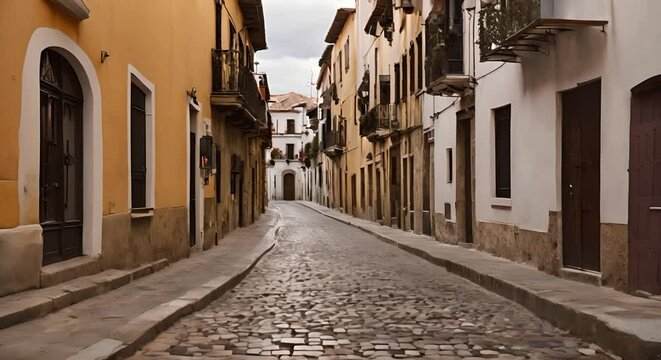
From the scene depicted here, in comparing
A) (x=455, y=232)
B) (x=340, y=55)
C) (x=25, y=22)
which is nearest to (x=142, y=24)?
(x=25, y=22)

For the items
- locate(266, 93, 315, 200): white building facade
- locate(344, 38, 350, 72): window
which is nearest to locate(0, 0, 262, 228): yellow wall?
locate(344, 38, 350, 72): window

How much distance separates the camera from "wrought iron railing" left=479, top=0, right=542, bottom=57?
33.6ft

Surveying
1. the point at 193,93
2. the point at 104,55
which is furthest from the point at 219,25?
the point at 104,55

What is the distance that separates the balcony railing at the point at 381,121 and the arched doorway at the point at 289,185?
184 ft

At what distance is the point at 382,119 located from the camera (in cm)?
2545

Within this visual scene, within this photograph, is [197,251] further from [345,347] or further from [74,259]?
[345,347]

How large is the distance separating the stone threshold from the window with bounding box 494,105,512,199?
6849 mm

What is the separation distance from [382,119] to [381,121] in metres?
0.08

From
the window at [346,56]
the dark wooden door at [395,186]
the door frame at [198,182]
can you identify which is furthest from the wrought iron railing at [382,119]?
the window at [346,56]

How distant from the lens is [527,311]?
852 cm

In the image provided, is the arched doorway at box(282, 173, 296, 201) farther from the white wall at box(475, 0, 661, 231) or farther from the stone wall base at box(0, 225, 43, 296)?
the stone wall base at box(0, 225, 43, 296)

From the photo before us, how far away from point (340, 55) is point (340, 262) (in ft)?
99.5

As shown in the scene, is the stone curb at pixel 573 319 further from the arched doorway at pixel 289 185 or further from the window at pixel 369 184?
the arched doorway at pixel 289 185

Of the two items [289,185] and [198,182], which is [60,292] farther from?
[289,185]
